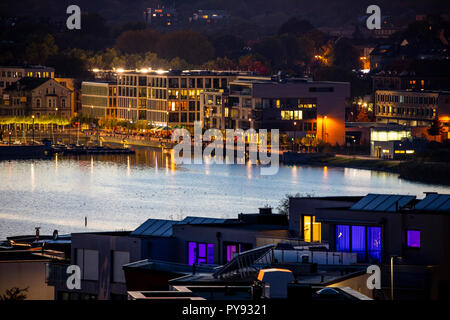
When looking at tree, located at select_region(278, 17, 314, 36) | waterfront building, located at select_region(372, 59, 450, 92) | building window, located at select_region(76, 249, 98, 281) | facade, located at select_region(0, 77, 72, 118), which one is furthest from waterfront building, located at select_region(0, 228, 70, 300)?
tree, located at select_region(278, 17, 314, 36)

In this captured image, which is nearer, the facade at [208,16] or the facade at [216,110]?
the facade at [216,110]

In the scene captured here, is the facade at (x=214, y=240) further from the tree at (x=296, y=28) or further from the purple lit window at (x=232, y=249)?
the tree at (x=296, y=28)

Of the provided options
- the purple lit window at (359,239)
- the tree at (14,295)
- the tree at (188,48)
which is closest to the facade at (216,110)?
the tree at (188,48)

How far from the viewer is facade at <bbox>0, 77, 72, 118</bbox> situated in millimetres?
59312

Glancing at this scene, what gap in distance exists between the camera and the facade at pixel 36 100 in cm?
5931

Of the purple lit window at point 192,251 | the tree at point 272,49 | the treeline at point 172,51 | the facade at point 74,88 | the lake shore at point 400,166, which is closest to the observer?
the purple lit window at point 192,251

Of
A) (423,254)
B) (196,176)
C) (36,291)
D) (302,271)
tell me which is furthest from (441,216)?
(196,176)

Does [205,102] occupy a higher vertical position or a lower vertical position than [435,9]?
lower

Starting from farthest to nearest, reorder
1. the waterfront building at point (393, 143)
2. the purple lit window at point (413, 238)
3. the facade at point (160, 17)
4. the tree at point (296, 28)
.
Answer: the facade at point (160, 17) < the tree at point (296, 28) < the waterfront building at point (393, 143) < the purple lit window at point (413, 238)

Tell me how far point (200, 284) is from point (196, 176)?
28.8 m

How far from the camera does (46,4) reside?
429ft

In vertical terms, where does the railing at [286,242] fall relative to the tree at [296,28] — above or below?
below

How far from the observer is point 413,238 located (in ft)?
32.4

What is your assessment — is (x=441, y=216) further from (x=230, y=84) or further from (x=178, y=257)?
(x=230, y=84)
